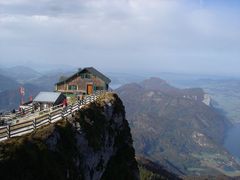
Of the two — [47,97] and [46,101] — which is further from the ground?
[47,97]

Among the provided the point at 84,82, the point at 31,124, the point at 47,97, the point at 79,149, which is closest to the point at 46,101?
the point at 47,97

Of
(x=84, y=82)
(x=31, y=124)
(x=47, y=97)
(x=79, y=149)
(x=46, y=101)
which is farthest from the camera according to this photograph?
(x=84, y=82)

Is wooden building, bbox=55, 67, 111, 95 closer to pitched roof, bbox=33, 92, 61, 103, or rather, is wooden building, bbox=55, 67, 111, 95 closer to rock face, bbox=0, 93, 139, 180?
pitched roof, bbox=33, 92, 61, 103

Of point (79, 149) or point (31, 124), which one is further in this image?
point (79, 149)

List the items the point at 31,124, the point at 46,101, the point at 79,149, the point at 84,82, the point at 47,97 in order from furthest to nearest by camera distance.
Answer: the point at 84,82, the point at 47,97, the point at 46,101, the point at 79,149, the point at 31,124

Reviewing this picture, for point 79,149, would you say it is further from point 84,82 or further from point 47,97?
point 84,82

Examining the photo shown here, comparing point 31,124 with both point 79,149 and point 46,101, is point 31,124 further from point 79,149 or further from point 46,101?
point 46,101

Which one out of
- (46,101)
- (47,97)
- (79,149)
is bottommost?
(79,149)

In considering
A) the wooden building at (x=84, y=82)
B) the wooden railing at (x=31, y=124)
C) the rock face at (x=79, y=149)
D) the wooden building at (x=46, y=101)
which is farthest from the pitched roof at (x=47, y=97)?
the wooden railing at (x=31, y=124)

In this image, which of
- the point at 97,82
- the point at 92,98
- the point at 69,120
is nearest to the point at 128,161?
the point at 92,98
